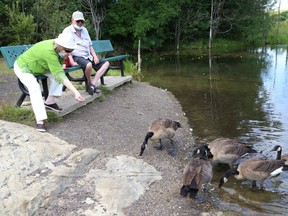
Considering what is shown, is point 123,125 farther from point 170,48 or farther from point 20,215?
point 170,48

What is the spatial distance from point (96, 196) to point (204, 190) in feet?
6.25

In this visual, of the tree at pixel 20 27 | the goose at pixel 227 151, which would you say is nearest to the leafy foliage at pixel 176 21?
the tree at pixel 20 27

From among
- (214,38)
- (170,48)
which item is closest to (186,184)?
(170,48)

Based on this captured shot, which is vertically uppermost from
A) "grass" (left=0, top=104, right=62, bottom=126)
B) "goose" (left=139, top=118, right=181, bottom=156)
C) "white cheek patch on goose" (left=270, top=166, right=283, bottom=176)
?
"grass" (left=0, top=104, right=62, bottom=126)

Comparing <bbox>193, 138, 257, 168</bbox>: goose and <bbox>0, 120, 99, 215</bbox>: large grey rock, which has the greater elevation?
<bbox>0, 120, 99, 215</bbox>: large grey rock

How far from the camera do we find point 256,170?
241 inches

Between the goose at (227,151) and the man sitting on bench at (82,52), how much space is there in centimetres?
363

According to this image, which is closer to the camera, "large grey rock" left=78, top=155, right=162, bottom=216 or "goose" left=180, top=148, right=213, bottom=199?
"large grey rock" left=78, top=155, right=162, bottom=216

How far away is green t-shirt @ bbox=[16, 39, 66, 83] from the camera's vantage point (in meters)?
6.49

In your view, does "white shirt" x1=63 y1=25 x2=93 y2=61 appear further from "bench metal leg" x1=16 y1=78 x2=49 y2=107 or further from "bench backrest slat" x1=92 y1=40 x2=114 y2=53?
"bench backrest slat" x1=92 y1=40 x2=114 y2=53

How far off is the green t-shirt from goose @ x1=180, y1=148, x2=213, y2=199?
290 cm

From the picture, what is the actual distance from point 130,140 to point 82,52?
2.94 meters

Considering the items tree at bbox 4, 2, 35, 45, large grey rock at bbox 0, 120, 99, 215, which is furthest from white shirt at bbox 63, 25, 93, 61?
tree at bbox 4, 2, 35, 45

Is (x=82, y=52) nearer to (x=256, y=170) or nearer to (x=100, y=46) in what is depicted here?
(x=100, y=46)
